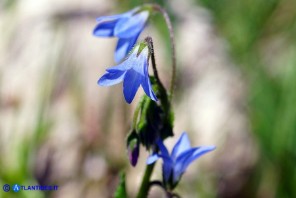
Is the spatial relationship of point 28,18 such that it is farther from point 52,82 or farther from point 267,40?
point 267,40

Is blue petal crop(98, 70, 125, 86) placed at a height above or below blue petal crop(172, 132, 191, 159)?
above

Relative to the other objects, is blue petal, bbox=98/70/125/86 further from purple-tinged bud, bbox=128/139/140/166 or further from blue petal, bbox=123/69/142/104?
purple-tinged bud, bbox=128/139/140/166

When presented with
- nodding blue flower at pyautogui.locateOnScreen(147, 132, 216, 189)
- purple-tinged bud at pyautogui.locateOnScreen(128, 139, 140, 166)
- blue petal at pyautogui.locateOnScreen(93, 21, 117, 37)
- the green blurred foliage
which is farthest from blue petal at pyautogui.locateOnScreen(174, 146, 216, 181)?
the green blurred foliage

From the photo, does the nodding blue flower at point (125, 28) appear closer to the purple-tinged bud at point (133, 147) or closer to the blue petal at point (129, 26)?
the blue petal at point (129, 26)

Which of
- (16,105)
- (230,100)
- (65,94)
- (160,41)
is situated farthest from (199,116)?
(16,105)

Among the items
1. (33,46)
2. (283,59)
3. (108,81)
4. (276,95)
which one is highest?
(33,46)

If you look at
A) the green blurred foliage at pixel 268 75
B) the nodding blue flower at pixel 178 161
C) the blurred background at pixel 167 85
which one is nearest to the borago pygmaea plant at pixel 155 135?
the nodding blue flower at pixel 178 161

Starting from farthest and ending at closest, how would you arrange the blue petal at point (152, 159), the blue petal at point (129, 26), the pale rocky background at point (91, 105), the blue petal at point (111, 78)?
the pale rocky background at point (91, 105), the blue petal at point (129, 26), the blue petal at point (152, 159), the blue petal at point (111, 78)
